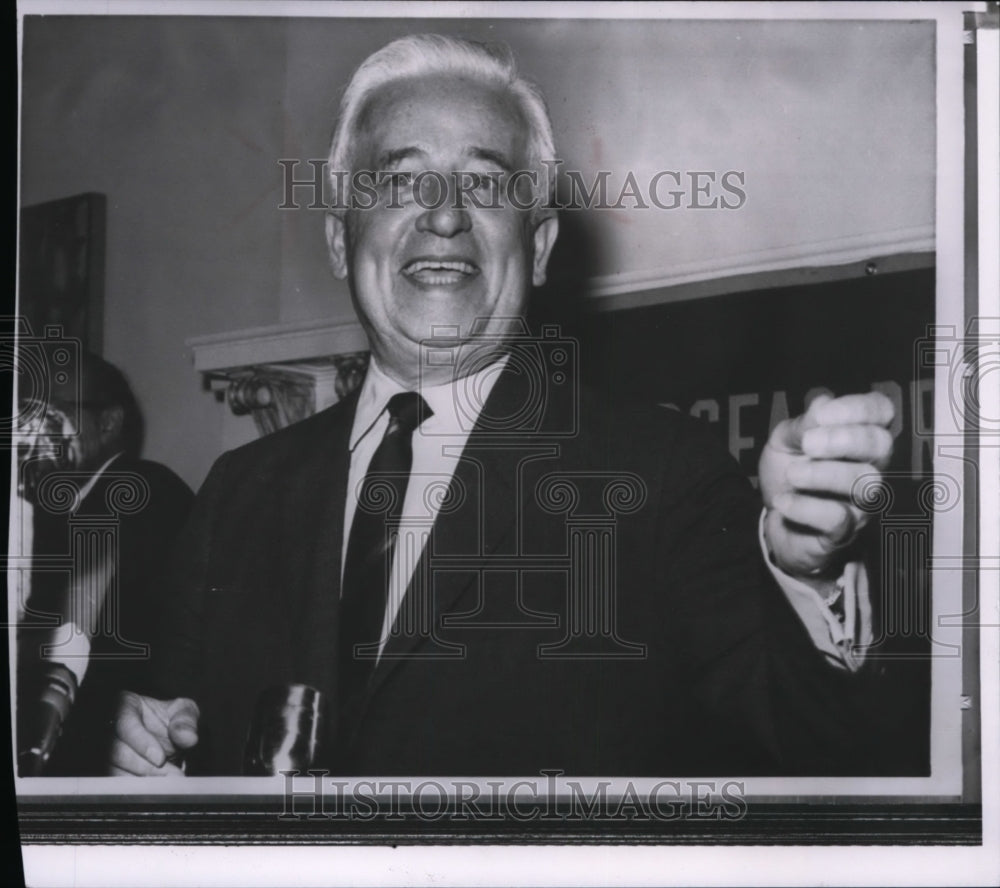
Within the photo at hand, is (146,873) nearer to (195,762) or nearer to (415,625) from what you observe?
(195,762)

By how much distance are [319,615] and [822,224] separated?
67.6 inches

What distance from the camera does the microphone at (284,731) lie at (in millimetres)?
3398

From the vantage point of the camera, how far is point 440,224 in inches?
134

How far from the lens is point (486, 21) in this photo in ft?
11.3

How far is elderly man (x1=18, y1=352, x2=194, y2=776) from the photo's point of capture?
3.43 metres

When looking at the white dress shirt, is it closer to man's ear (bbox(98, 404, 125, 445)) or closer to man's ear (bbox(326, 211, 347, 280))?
man's ear (bbox(326, 211, 347, 280))

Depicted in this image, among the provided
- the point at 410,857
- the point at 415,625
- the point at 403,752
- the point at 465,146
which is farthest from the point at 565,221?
the point at 410,857

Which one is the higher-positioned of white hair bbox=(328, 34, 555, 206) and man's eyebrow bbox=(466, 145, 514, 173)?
white hair bbox=(328, 34, 555, 206)

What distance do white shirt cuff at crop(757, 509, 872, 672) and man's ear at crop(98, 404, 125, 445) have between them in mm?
1756

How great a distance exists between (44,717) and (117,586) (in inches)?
16.4

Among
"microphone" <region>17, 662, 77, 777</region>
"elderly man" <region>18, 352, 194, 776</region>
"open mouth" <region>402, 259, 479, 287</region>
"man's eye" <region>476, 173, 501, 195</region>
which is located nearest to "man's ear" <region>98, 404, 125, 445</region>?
"elderly man" <region>18, 352, 194, 776</region>

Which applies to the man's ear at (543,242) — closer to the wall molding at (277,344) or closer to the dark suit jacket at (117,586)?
the wall molding at (277,344)

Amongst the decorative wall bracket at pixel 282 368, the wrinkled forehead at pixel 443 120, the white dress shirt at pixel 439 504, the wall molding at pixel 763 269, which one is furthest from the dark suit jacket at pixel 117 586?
the wall molding at pixel 763 269

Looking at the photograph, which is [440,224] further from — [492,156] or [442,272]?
[492,156]
